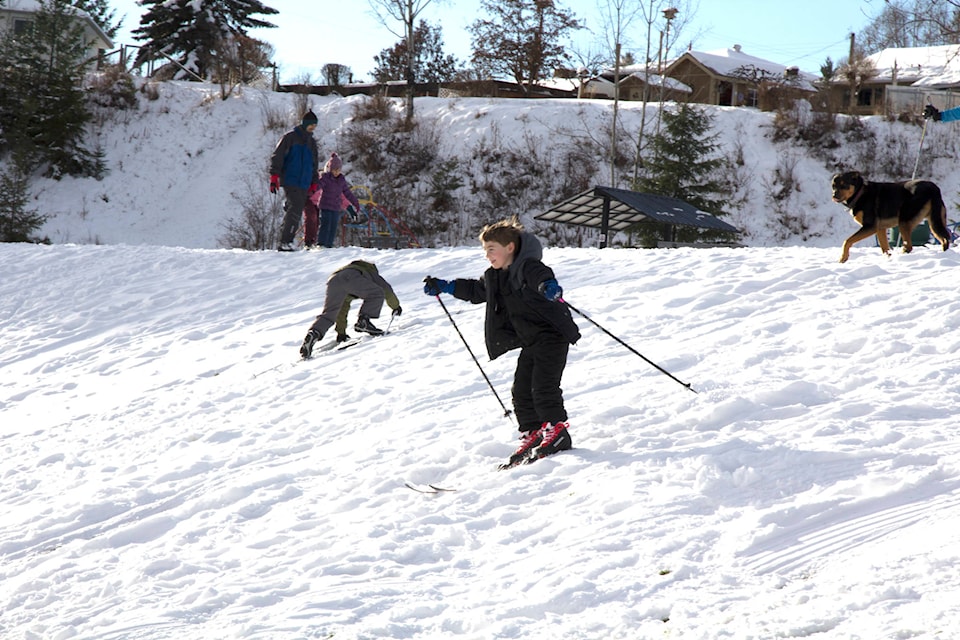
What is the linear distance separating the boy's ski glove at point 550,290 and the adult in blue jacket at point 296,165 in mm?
9055

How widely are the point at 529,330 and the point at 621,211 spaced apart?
14396mm

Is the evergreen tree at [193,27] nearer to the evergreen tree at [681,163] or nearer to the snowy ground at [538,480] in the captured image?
the evergreen tree at [681,163]

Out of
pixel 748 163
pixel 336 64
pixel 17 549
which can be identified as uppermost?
pixel 336 64

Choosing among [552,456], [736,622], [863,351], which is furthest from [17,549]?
[863,351]

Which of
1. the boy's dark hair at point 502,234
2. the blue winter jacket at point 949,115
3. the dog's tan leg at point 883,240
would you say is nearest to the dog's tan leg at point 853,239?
the dog's tan leg at point 883,240

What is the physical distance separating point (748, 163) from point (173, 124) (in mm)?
20797

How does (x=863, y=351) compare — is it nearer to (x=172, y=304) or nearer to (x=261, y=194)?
(x=172, y=304)

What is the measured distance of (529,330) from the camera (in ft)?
17.8

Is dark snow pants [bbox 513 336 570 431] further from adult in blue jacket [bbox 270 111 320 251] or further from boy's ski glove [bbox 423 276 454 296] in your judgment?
adult in blue jacket [bbox 270 111 320 251]

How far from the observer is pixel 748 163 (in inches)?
1184

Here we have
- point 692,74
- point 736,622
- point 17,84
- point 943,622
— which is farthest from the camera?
point 692,74

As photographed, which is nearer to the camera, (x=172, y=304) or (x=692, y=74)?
(x=172, y=304)

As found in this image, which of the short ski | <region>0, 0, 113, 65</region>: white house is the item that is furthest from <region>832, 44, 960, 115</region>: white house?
<region>0, 0, 113, 65</region>: white house

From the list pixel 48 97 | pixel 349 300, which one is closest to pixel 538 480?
pixel 349 300
